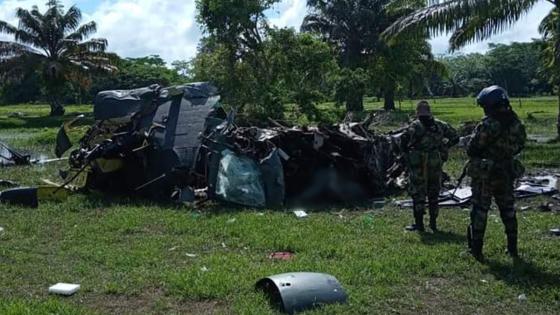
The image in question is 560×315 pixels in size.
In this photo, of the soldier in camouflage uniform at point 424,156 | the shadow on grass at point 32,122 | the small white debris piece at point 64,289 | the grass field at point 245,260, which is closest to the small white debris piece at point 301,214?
the grass field at point 245,260

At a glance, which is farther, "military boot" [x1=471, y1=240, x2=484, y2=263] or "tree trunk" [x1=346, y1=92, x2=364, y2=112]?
"tree trunk" [x1=346, y1=92, x2=364, y2=112]

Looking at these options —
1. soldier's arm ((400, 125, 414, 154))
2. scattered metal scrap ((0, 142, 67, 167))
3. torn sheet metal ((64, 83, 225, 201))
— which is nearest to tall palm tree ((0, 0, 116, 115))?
scattered metal scrap ((0, 142, 67, 167))

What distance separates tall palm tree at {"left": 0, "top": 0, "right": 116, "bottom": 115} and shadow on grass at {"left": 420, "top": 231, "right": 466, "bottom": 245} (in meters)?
38.5

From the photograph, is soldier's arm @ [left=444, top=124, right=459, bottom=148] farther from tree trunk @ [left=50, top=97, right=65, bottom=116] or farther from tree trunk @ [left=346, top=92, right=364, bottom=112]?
tree trunk @ [left=50, top=97, right=65, bottom=116]

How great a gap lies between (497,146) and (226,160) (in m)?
5.74

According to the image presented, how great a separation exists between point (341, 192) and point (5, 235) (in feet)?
18.5

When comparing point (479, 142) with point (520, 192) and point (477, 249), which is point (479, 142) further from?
point (520, 192)

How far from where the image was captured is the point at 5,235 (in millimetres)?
9453

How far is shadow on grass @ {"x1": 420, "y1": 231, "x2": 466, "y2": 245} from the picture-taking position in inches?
340

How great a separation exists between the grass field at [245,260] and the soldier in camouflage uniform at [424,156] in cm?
51

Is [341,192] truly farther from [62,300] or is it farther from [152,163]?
[62,300]

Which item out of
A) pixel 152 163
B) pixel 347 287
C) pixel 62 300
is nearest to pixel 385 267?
pixel 347 287

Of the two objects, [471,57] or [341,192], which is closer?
[341,192]

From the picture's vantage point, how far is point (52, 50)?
1777 inches
